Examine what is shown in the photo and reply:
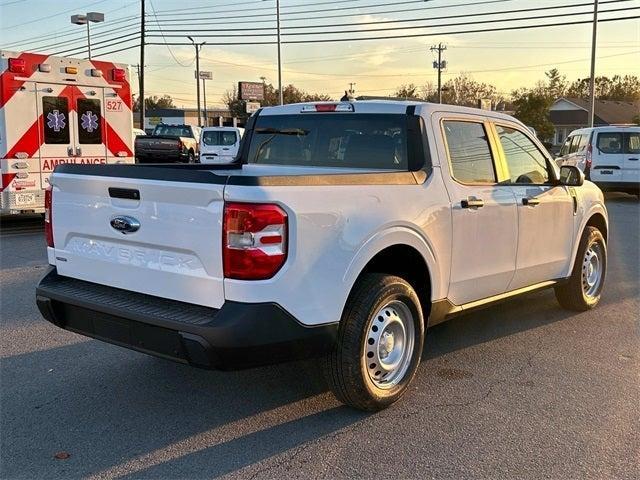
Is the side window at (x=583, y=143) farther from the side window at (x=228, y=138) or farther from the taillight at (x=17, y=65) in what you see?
the taillight at (x=17, y=65)

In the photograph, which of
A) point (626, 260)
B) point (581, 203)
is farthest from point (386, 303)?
point (626, 260)

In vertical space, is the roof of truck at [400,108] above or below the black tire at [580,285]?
above

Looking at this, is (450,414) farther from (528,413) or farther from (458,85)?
(458,85)

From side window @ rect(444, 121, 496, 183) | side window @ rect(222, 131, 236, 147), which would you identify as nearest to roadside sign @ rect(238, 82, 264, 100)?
side window @ rect(222, 131, 236, 147)

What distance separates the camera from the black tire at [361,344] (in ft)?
12.0

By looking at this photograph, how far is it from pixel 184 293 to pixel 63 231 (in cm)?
112

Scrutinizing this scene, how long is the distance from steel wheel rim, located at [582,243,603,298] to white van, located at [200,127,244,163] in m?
17.5

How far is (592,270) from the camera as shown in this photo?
21.1 feet

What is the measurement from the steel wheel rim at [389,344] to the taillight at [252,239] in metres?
0.88

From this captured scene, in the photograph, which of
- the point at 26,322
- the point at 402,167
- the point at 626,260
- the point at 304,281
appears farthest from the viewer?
the point at 626,260

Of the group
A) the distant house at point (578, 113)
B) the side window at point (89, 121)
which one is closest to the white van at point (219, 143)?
the side window at point (89, 121)

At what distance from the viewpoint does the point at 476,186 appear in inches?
183

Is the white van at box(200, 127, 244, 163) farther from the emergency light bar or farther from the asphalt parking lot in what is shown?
the emergency light bar

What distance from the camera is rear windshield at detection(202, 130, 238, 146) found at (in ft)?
75.9
